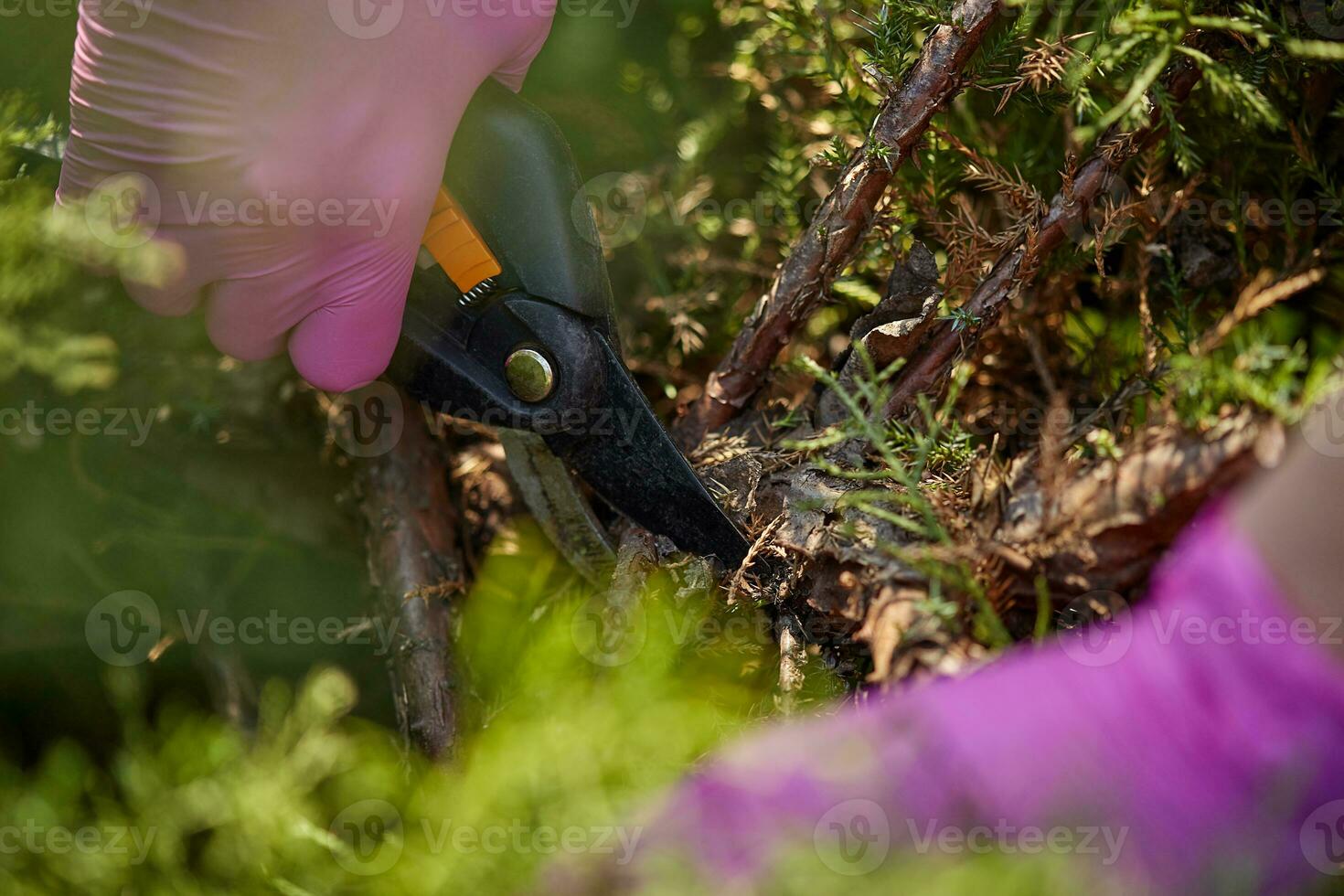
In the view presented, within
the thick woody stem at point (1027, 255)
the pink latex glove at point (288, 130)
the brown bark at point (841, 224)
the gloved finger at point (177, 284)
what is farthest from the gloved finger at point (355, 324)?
the thick woody stem at point (1027, 255)

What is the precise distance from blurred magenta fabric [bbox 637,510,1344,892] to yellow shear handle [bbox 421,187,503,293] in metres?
0.62

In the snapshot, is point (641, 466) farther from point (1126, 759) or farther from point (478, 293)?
point (1126, 759)

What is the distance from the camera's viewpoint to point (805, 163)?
139cm

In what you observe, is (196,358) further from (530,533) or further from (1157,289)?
(1157,289)

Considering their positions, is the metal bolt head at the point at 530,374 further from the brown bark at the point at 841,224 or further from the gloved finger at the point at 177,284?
the gloved finger at the point at 177,284

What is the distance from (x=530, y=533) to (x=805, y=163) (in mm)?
694

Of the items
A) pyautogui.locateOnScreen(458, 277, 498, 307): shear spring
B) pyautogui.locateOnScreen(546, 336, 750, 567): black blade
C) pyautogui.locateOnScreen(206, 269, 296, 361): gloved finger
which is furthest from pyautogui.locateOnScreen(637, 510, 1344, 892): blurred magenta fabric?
pyautogui.locateOnScreen(206, 269, 296, 361): gloved finger

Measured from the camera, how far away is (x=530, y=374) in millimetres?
1064

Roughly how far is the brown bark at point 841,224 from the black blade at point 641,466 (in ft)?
0.53

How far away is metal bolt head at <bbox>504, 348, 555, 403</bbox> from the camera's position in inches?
41.8

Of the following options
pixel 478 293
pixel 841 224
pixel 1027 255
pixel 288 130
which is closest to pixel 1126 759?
pixel 1027 255

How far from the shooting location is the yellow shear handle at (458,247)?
1060mm

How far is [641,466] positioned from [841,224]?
0.38 m

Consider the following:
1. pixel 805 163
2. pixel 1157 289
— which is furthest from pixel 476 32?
pixel 1157 289
